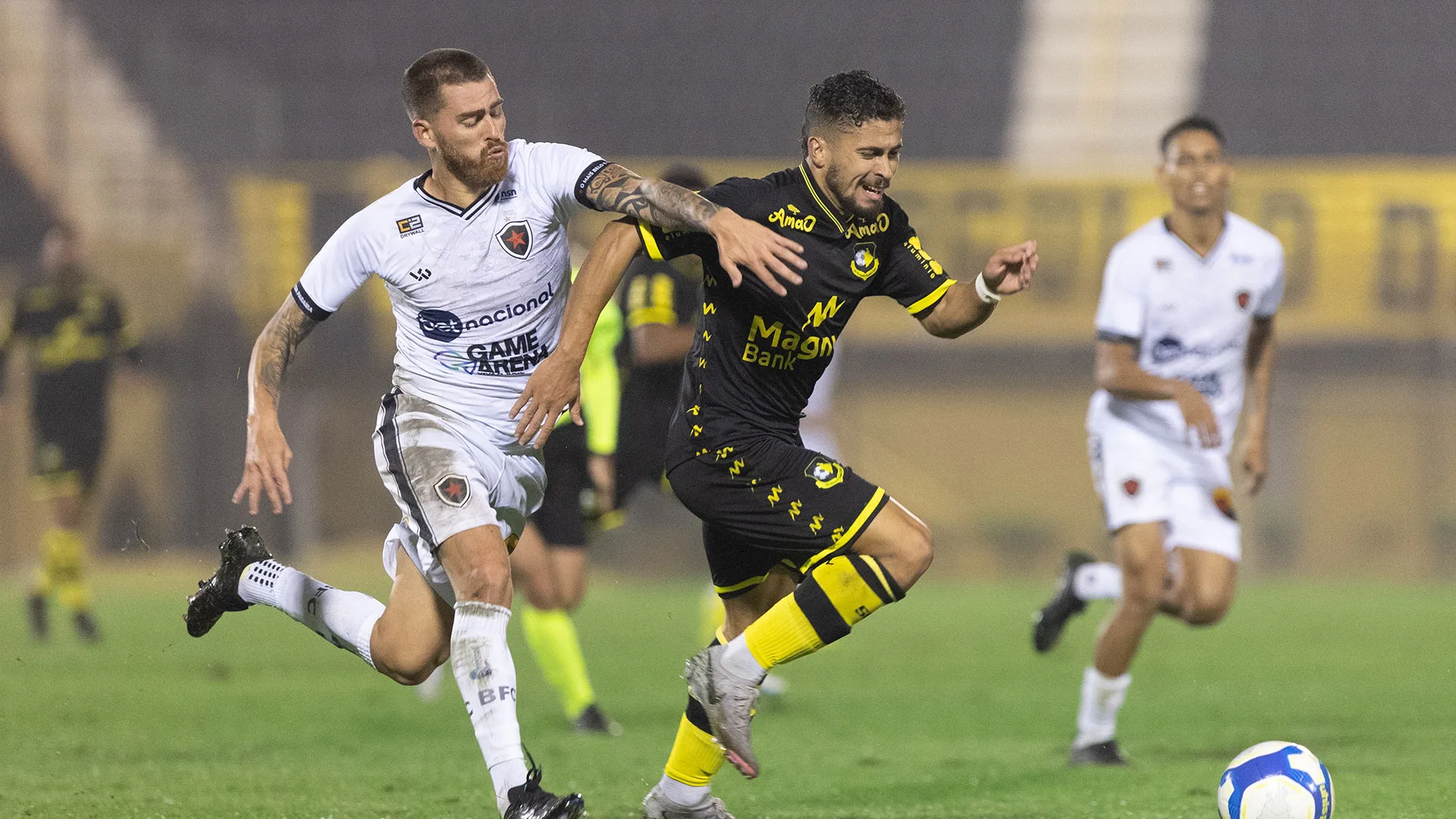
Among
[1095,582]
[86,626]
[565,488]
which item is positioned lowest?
[86,626]

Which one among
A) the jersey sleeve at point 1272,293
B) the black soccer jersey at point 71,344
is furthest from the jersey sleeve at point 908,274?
the black soccer jersey at point 71,344

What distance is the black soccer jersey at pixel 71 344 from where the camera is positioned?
1155 cm

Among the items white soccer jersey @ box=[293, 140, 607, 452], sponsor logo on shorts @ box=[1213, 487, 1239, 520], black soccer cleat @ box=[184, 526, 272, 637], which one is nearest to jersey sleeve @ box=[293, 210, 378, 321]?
white soccer jersey @ box=[293, 140, 607, 452]

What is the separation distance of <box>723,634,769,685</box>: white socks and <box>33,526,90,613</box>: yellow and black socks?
25.7ft

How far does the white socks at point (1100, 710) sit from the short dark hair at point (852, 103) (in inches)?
99.5

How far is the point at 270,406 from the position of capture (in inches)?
182

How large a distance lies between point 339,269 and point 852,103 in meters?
1.51

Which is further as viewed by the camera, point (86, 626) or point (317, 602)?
point (86, 626)

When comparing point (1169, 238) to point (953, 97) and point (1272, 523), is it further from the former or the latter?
point (953, 97)

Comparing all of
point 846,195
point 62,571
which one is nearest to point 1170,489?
point 846,195

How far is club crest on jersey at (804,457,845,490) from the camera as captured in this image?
440 centimetres

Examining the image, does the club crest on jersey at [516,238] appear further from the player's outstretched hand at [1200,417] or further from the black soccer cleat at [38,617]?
the black soccer cleat at [38,617]

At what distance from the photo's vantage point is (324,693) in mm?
8516

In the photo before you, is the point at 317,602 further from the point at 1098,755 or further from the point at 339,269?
the point at 1098,755
